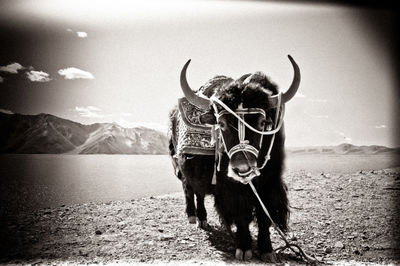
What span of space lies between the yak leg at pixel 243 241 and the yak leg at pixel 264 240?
10cm

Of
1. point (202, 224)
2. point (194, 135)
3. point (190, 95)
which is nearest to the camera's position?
point (190, 95)

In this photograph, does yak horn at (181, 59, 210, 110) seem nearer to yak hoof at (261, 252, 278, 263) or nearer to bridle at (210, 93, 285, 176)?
bridle at (210, 93, 285, 176)

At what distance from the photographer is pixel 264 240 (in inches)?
83.1

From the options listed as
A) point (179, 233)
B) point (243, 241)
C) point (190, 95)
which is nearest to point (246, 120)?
point (190, 95)

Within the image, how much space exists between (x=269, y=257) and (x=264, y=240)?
126mm

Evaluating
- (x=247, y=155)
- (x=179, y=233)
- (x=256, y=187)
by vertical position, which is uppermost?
(x=247, y=155)

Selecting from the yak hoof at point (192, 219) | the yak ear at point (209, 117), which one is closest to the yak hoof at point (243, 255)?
the yak ear at point (209, 117)

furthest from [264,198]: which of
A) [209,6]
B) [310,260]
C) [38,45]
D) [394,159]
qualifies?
[38,45]

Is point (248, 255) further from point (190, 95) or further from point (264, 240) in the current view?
point (190, 95)

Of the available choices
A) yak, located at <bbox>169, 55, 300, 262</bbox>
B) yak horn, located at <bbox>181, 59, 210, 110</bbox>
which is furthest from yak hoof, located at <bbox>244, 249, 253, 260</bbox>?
yak horn, located at <bbox>181, 59, 210, 110</bbox>

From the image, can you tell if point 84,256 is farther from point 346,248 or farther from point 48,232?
point 346,248

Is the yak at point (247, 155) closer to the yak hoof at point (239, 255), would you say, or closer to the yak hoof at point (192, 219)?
the yak hoof at point (239, 255)

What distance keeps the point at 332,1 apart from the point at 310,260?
8.35 feet

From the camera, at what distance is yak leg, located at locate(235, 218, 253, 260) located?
208 centimetres
